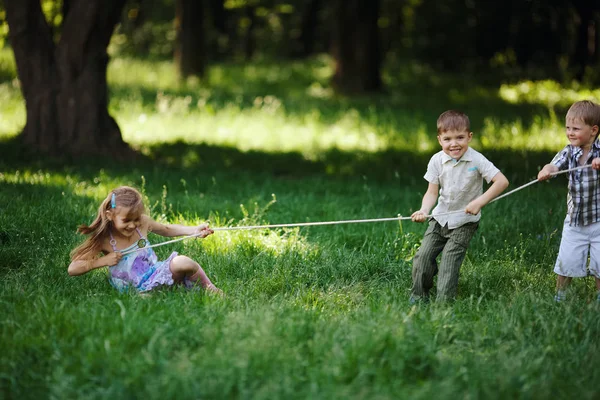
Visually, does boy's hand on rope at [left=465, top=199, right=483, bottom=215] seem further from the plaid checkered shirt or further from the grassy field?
the plaid checkered shirt

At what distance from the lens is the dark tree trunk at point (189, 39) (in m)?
20.1

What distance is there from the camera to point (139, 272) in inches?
193

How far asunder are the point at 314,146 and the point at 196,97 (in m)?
5.62

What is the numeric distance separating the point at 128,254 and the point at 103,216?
1.08ft

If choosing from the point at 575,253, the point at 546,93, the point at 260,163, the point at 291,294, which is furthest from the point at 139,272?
the point at 546,93

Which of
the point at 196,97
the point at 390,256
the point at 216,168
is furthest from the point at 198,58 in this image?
the point at 390,256

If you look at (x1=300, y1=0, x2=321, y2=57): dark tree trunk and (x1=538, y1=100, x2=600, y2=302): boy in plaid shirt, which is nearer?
(x1=538, y1=100, x2=600, y2=302): boy in plaid shirt

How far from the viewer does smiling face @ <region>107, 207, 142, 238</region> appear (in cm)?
477

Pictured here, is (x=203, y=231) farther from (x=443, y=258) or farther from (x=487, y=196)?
(x=487, y=196)

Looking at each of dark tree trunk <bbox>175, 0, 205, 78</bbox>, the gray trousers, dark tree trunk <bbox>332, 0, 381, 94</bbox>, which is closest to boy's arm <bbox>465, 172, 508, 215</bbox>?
the gray trousers

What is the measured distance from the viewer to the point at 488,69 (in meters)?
27.8

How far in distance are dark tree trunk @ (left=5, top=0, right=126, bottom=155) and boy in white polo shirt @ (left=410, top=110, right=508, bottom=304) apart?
5952 millimetres

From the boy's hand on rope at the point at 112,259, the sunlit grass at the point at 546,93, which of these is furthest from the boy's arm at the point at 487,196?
the sunlit grass at the point at 546,93

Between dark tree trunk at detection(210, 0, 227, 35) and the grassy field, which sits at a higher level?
dark tree trunk at detection(210, 0, 227, 35)
